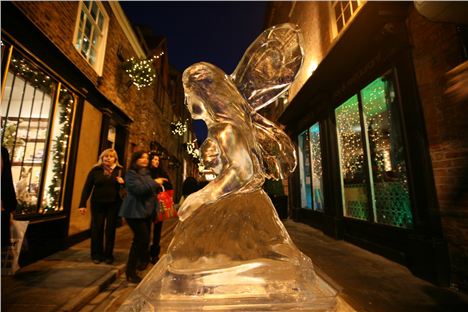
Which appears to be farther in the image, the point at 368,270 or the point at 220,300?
the point at 368,270

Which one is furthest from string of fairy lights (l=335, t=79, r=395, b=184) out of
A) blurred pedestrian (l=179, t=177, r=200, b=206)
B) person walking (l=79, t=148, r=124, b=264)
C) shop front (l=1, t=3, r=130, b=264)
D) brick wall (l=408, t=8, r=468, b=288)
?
shop front (l=1, t=3, r=130, b=264)

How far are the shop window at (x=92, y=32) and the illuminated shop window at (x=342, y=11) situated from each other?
20.3 feet

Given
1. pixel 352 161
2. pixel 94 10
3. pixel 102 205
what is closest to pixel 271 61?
pixel 102 205

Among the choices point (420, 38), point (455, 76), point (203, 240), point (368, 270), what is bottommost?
point (368, 270)

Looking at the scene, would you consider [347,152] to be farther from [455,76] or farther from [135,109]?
[135,109]

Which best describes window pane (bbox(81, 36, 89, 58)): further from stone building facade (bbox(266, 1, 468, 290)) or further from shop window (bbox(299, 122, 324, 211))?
shop window (bbox(299, 122, 324, 211))

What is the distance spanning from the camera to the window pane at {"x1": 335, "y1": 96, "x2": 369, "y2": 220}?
480 centimetres

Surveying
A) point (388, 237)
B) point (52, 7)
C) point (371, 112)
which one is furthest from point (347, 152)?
point (52, 7)

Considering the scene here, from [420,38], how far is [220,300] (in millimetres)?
4247

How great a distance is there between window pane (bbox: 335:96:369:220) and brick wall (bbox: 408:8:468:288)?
170cm

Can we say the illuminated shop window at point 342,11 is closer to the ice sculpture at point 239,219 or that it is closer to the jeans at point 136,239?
the ice sculpture at point 239,219

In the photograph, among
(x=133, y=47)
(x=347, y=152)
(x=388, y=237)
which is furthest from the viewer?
(x=133, y=47)

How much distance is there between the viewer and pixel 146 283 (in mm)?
1070

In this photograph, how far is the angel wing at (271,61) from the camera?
1291mm
